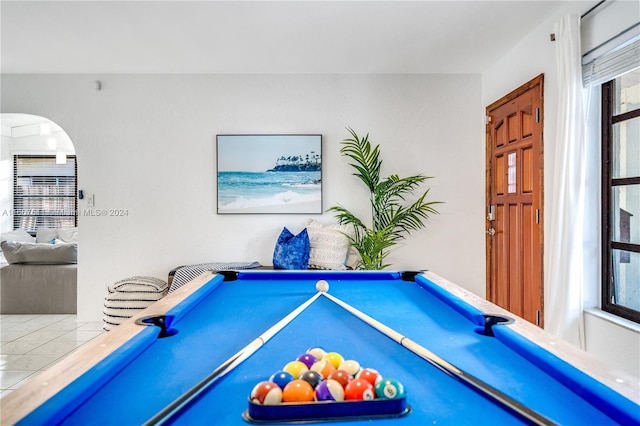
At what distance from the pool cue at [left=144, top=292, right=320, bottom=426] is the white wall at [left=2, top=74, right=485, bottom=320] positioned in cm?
305

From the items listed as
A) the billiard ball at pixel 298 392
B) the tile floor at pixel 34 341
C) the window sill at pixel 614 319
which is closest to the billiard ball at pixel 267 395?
the billiard ball at pixel 298 392

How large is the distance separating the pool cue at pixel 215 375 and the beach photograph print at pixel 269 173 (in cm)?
289

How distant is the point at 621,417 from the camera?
0.79 m

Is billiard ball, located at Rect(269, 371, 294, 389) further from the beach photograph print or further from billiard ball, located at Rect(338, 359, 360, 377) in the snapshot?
the beach photograph print

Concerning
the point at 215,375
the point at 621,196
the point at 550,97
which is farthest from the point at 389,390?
the point at 550,97

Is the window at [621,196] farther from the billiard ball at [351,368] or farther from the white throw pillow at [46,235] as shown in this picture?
the white throw pillow at [46,235]

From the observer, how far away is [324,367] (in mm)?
954

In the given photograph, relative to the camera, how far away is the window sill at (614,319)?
7.40 feet

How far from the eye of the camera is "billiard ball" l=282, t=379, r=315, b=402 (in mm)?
828

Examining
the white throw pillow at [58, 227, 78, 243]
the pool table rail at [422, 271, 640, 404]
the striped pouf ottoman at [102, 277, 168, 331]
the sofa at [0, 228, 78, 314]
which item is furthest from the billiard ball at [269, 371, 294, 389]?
the white throw pillow at [58, 227, 78, 243]

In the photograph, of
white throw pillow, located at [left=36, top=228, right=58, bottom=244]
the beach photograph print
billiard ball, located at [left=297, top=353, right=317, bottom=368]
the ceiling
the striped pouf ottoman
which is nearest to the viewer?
billiard ball, located at [left=297, top=353, right=317, bottom=368]

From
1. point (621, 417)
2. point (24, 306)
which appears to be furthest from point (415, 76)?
point (24, 306)

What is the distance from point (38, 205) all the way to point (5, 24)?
513cm

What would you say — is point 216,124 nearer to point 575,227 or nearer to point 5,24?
point 5,24
